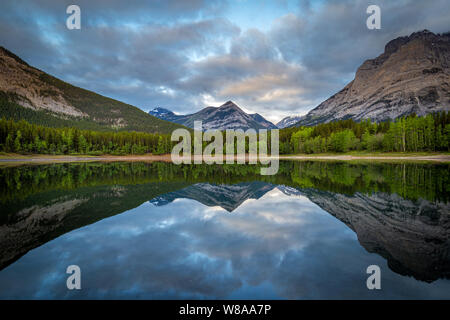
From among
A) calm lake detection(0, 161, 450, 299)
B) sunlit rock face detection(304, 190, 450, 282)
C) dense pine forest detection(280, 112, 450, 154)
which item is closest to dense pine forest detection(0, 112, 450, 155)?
dense pine forest detection(280, 112, 450, 154)

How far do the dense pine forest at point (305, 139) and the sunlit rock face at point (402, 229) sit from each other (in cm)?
8650

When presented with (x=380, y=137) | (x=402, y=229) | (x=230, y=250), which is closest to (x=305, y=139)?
(x=380, y=137)

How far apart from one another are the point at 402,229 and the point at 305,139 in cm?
10750

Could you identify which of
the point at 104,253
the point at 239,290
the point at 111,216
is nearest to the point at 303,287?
the point at 239,290

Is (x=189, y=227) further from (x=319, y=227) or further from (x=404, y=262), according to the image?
(x=404, y=262)

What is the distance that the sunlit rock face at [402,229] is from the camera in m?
5.86

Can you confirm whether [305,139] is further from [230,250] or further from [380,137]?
[230,250]

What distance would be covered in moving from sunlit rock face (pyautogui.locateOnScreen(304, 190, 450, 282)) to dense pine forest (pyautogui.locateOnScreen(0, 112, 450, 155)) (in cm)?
8650

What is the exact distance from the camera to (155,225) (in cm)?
1025

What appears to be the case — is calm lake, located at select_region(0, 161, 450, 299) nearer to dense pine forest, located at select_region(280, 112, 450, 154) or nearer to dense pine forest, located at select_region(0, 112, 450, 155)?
dense pine forest, located at select_region(280, 112, 450, 154)

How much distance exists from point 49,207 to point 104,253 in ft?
30.1

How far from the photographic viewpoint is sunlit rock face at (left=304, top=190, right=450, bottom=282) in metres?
5.86

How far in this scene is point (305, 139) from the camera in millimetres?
109938

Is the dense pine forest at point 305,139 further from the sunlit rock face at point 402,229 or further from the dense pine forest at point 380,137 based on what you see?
the sunlit rock face at point 402,229
